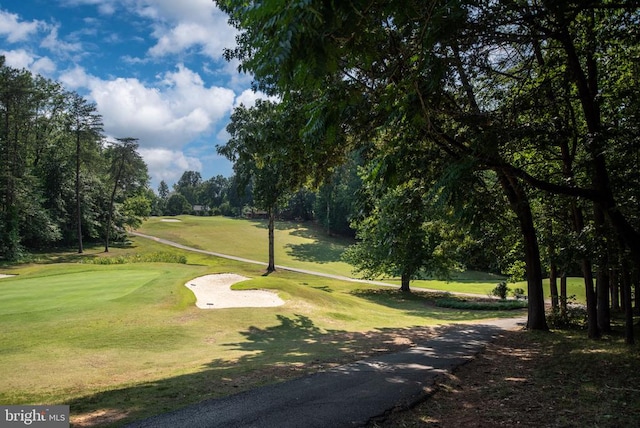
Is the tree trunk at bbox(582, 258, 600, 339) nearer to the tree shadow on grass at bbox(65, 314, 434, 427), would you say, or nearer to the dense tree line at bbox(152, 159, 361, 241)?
the tree shadow on grass at bbox(65, 314, 434, 427)

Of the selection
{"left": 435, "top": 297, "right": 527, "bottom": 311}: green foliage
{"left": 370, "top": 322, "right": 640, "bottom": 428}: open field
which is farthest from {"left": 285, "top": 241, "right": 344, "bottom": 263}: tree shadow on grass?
{"left": 370, "top": 322, "right": 640, "bottom": 428}: open field

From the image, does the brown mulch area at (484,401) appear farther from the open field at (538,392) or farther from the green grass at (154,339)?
the green grass at (154,339)

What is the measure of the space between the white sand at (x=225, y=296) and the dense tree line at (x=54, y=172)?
2505cm

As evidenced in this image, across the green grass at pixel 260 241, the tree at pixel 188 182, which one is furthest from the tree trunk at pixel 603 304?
the tree at pixel 188 182

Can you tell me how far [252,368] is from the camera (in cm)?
800

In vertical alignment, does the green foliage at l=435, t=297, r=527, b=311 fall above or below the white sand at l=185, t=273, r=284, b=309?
below

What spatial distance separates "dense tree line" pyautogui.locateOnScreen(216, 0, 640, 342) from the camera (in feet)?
11.6

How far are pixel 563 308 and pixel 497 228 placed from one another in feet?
20.1

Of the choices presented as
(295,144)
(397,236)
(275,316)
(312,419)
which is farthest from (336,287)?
(312,419)

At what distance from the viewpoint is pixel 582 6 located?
5109mm

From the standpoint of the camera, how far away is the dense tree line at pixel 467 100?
11.6 ft

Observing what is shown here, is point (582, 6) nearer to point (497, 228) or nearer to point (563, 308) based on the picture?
point (497, 228)

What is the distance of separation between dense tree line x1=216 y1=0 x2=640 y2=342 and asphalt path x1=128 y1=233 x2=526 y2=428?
306cm

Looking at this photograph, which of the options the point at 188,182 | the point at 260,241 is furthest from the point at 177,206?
the point at 260,241
